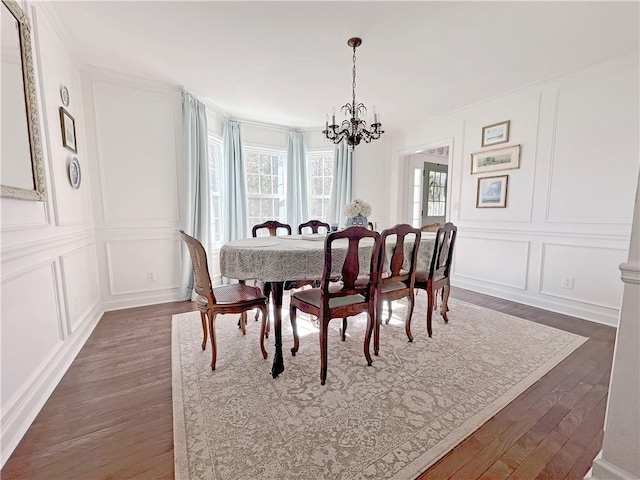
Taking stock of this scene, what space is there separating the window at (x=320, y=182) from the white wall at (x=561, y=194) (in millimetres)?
2067

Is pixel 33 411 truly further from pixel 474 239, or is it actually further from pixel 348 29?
pixel 474 239

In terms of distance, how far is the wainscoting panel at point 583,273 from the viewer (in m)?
2.74

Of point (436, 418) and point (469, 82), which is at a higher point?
point (469, 82)

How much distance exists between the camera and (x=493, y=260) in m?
3.70

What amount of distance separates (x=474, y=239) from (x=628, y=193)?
154 cm

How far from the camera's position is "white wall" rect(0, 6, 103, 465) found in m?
1.40

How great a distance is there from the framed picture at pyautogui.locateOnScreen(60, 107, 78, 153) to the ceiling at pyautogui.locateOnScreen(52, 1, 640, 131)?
0.65 meters

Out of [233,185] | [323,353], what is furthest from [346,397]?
[233,185]

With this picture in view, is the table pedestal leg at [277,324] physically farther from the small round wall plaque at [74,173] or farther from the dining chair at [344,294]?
the small round wall plaque at [74,173]

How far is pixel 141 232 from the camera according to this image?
3.26 metres

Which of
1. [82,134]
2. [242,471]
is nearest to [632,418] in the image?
[242,471]

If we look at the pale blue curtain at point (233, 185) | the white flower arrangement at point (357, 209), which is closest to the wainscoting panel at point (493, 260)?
the white flower arrangement at point (357, 209)

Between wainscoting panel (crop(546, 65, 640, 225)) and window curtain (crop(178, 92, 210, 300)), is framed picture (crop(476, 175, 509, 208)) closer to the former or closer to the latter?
wainscoting panel (crop(546, 65, 640, 225))

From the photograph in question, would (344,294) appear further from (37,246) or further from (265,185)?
(265,185)
